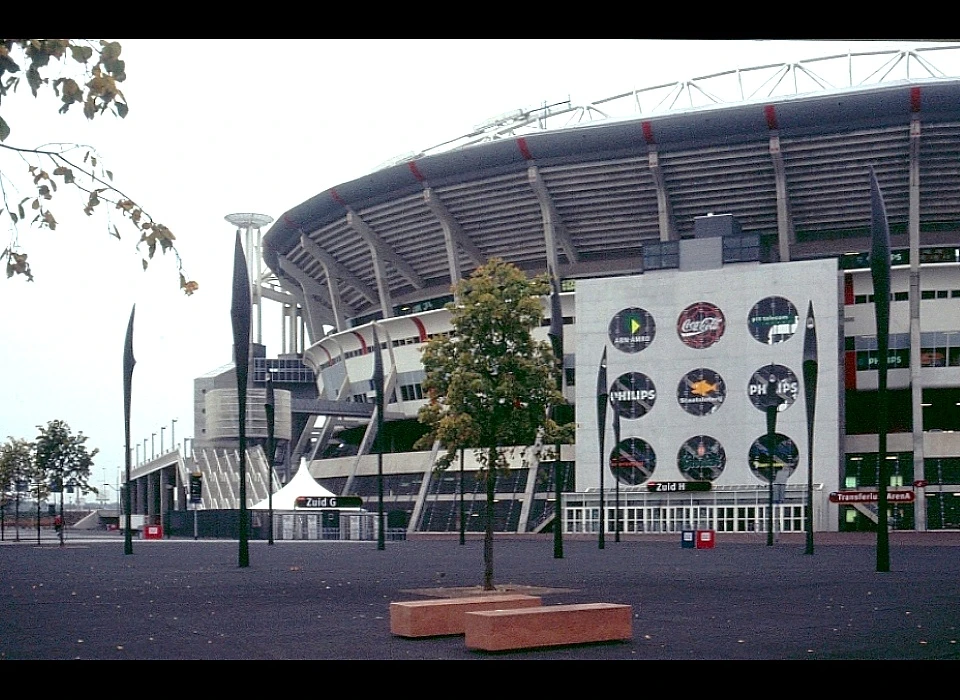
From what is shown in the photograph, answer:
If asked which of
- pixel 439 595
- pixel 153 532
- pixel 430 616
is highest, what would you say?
pixel 430 616

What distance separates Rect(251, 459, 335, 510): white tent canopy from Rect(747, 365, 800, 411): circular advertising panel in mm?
27391

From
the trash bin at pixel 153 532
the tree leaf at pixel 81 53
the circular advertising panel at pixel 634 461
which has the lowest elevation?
the trash bin at pixel 153 532

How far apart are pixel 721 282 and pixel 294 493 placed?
30331mm

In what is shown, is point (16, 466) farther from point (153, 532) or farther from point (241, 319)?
point (241, 319)

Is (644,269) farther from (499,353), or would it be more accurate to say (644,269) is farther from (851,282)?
(499,353)

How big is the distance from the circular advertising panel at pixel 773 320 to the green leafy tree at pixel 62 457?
133 feet

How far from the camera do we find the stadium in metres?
74.8

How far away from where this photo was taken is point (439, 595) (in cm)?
2253

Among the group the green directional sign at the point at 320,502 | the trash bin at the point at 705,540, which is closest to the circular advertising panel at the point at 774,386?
the trash bin at the point at 705,540

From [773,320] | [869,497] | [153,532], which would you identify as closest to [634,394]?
[773,320]

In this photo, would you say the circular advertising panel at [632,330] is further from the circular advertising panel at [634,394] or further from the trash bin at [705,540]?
the trash bin at [705,540]

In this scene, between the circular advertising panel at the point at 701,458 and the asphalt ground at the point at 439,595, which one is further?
the circular advertising panel at the point at 701,458

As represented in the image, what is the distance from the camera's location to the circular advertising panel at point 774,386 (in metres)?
75.8

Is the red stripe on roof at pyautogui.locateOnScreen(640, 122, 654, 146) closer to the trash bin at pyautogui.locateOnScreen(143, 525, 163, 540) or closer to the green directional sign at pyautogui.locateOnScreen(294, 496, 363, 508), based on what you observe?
the green directional sign at pyautogui.locateOnScreen(294, 496, 363, 508)
